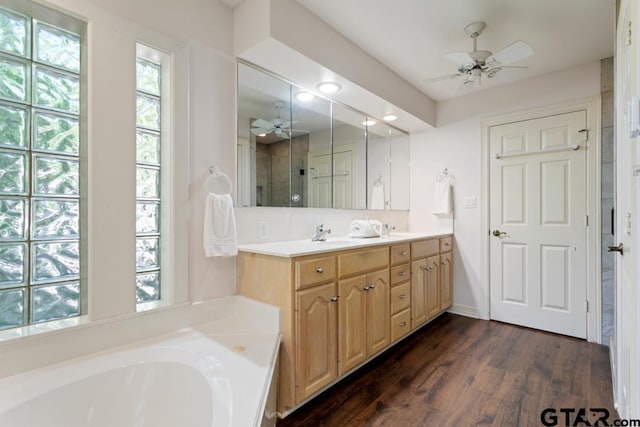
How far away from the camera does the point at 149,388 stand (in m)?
1.38

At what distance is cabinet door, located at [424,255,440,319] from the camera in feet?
9.51

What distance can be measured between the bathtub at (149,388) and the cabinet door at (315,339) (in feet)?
0.73


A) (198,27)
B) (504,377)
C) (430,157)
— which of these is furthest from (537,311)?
(198,27)

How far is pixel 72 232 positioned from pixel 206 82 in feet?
3.59

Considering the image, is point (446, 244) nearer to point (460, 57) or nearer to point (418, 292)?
point (418, 292)

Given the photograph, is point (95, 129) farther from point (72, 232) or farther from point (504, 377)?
point (504, 377)

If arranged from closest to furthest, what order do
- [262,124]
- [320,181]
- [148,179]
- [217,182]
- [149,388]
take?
[149,388], [148,179], [217,182], [262,124], [320,181]

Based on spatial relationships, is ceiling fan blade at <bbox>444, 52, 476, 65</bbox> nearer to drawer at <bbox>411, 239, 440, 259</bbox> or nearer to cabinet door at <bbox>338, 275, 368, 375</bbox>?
drawer at <bbox>411, 239, 440, 259</bbox>

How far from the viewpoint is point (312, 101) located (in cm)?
253

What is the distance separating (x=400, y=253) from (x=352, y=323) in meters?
0.77

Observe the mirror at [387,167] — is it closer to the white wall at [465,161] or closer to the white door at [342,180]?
the white wall at [465,161]

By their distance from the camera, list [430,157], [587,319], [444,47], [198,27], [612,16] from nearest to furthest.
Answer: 1. [198,27]
2. [612,16]
3. [444,47]
4. [587,319]
5. [430,157]

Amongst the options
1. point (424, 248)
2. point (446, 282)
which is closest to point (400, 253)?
point (424, 248)

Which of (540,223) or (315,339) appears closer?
(315,339)
